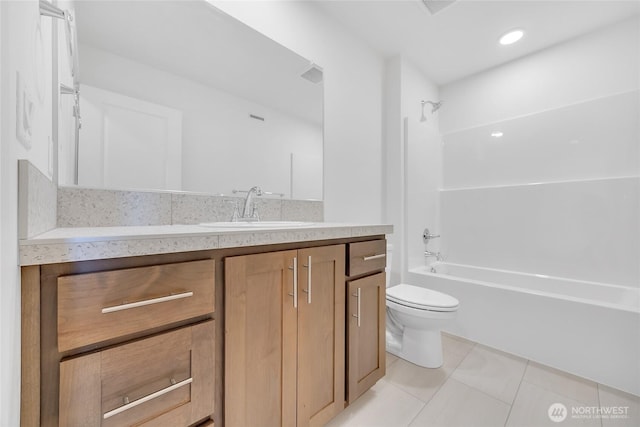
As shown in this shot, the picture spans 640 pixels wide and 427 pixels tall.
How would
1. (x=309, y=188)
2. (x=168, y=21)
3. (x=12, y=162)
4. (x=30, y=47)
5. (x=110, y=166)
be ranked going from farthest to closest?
(x=309, y=188) < (x=168, y=21) < (x=110, y=166) < (x=30, y=47) < (x=12, y=162)

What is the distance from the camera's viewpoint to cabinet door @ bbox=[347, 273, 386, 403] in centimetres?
117

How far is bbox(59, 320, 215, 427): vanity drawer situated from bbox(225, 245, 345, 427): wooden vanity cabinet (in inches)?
Answer: 3.0

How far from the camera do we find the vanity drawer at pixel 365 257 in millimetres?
1177

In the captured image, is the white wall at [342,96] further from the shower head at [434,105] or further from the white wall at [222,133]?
the shower head at [434,105]

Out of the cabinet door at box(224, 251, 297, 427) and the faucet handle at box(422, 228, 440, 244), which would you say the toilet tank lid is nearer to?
the faucet handle at box(422, 228, 440, 244)

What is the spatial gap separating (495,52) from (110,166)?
2984 millimetres

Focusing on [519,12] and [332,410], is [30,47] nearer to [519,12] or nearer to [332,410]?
[332,410]

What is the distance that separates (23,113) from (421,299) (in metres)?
1.86

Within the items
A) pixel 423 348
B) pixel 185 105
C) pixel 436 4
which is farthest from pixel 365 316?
pixel 436 4

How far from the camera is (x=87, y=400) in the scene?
21.7 inches

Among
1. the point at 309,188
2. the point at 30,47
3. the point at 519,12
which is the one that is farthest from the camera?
the point at 519,12

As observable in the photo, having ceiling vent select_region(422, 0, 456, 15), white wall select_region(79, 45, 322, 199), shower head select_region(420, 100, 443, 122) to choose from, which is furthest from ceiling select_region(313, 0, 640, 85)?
white wall select_region(79, 45, 322, 199)

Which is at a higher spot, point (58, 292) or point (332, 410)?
point (58, 292)

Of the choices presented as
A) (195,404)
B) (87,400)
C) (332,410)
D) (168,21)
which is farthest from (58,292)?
(168,21)
